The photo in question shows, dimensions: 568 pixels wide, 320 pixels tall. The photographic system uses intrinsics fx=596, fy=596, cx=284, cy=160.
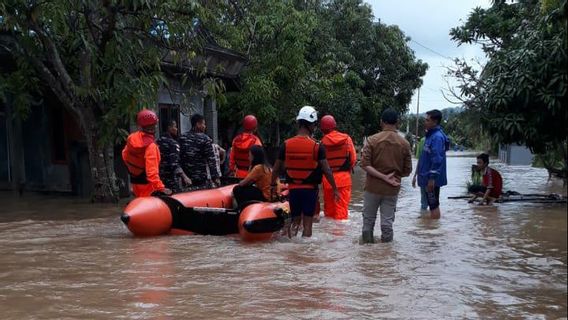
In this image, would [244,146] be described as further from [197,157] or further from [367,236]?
[367,236]

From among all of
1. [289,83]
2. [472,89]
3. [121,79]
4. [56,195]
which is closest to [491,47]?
[472,89]

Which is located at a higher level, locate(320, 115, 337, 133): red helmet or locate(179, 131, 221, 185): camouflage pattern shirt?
locate(320, 115, 337, 133): red helmet

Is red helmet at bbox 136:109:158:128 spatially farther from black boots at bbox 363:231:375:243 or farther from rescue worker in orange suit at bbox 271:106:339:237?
black boots at bbox 363:231:375:243

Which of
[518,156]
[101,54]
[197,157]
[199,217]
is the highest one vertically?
[101,54]

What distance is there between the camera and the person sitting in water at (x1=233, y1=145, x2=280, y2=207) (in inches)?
281

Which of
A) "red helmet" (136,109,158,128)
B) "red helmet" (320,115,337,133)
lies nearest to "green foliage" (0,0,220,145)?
"red helmet" (136,109,158,128)

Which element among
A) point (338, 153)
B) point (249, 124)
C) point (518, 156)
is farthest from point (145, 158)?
point (518, 156)

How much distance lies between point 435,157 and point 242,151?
8.86ft

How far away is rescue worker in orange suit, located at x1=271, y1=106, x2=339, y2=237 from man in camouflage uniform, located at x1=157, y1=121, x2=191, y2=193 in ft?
5.14

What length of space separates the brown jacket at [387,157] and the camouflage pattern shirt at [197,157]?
260 centimetres

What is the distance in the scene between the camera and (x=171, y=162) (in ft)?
24.8

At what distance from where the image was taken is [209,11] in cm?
954

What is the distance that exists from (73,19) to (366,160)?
5.96m

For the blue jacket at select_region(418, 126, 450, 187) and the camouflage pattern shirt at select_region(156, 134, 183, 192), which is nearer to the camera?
the camouflage pattern shirt at select_region(156, 134, 183, 192)
